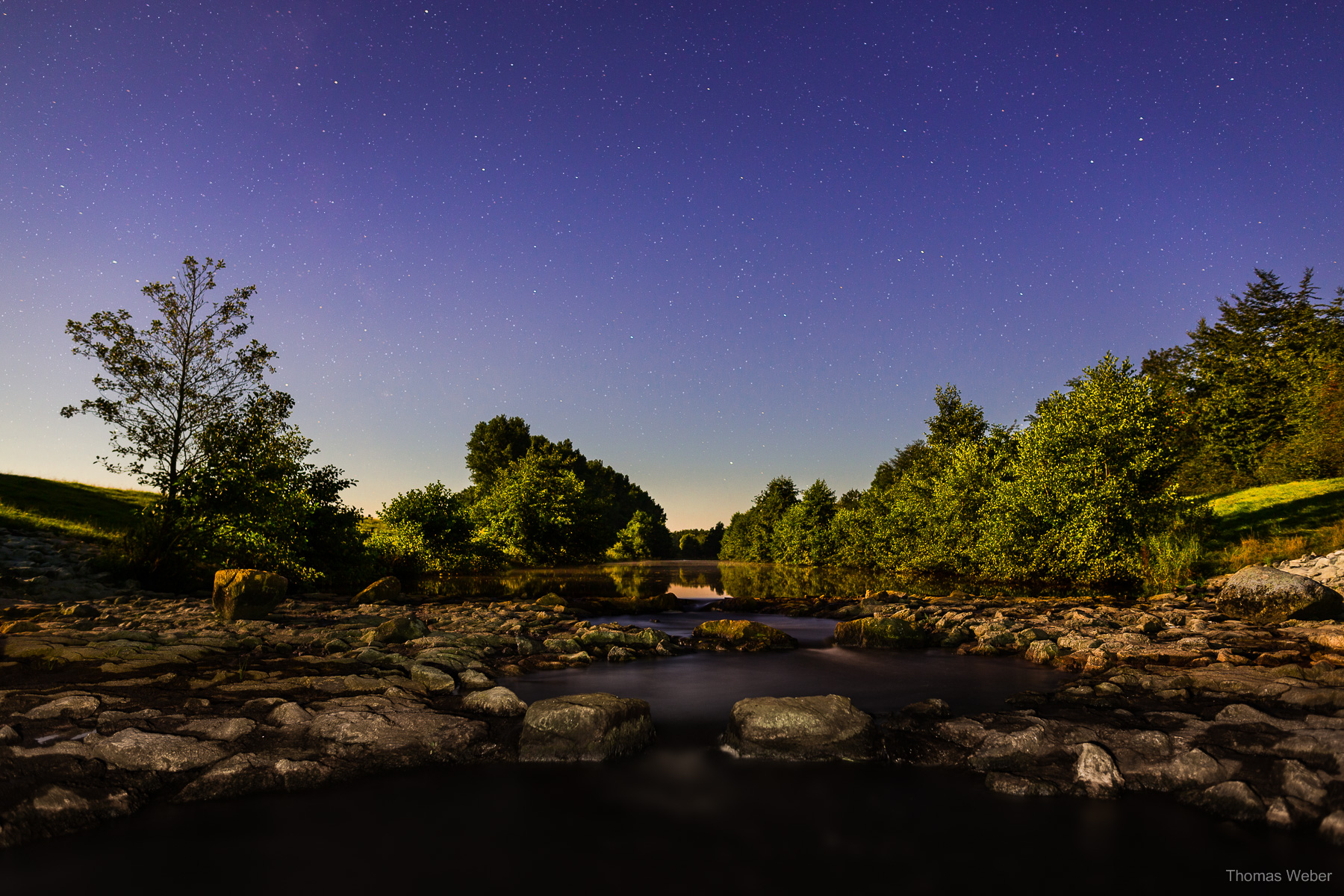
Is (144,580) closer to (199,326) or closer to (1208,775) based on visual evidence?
(199,326)

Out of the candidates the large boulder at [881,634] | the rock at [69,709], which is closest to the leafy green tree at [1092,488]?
the large boulder at [881,634]

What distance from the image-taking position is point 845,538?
59.2 metres

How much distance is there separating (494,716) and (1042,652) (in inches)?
443

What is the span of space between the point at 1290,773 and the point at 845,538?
55.4 m

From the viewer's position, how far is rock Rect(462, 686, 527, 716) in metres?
8.23

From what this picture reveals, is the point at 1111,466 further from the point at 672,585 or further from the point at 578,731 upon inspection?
the point at 672,585

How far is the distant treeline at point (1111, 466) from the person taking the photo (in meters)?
22.7

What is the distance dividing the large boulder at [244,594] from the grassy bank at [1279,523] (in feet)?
105

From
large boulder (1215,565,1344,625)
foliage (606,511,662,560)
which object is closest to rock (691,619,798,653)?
large boulder (1215,565,1344,625)

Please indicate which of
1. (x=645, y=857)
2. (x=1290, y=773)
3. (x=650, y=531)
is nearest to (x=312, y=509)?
(x=645, y=857)

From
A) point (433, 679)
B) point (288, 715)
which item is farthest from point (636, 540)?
point (288, 715)

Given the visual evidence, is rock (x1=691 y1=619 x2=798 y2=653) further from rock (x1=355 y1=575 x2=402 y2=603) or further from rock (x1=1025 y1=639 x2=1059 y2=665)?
rock (x1=355 y1=575 x2=402 y2=603)

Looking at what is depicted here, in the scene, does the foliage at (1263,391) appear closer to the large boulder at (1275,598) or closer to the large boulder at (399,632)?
the large boulder at (1275,598)

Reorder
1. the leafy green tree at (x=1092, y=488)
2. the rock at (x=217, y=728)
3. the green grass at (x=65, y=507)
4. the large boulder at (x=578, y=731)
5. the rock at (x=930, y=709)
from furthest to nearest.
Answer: the green grass at (x=65, y=507), the leafy green tree at (x=1092, y=488), the rock at (x=930, y=709), the large boulder at (x=578, y=731), the rock at (x=217, y=728)
